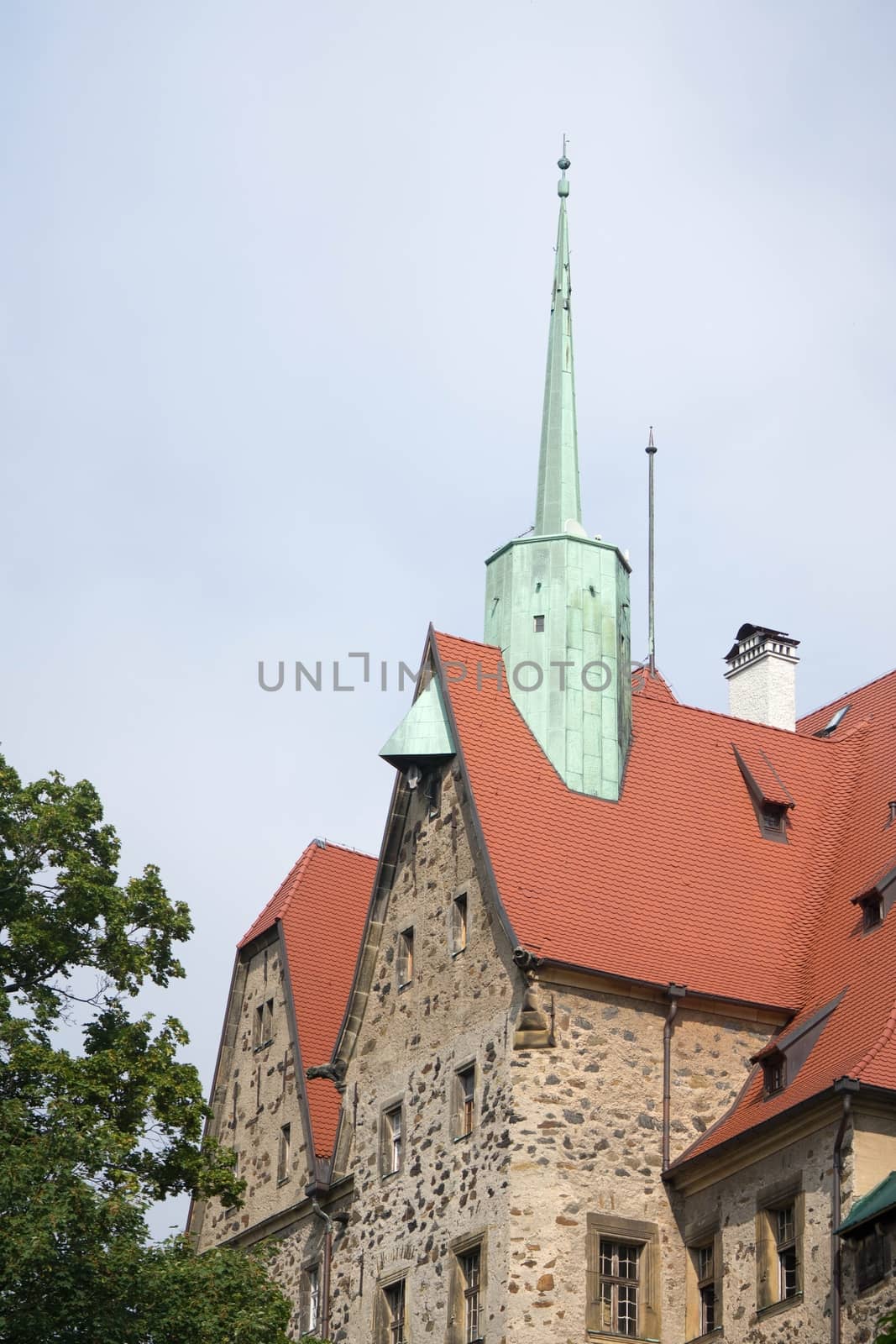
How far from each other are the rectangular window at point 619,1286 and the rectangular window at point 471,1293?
1485 mm

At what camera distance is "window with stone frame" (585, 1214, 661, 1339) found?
29.4 meters

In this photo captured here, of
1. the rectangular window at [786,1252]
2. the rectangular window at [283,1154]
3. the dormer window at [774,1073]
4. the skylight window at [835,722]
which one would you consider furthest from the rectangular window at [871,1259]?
the skylight window at [835,722]

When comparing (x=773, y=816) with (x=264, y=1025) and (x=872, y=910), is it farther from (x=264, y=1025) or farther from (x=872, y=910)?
(x=264, y=1025)

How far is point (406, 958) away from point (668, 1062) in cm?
446

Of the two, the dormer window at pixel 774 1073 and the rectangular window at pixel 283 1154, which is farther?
the rectangular window at pixel 283 1154

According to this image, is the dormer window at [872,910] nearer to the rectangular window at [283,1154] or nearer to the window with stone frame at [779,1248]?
the window with stone frame at [779,1248]

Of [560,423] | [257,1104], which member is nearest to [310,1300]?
[257,1104]

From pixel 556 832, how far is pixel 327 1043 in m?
6.41

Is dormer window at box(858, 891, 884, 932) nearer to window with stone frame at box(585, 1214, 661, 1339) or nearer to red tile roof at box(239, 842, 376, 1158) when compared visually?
window with stone frame at box(585, 1214, 661, 1339)

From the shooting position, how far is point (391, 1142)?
33.0 m

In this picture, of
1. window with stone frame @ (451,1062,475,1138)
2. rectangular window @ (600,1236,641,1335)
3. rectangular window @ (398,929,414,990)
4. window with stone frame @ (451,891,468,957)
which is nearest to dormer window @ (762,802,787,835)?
window with stone frame @ (451,891,468,957)

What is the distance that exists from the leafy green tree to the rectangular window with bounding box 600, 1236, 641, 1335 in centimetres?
371

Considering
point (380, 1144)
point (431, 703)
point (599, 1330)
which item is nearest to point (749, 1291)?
point (599, 1330)

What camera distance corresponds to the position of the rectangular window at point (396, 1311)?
31.8m
